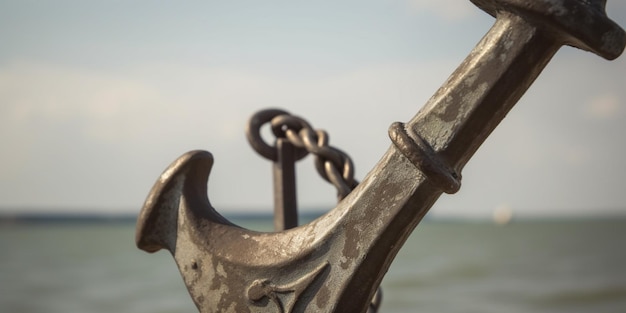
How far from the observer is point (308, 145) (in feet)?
5.36

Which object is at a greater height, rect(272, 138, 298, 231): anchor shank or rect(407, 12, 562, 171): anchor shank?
rect(407, 12, 562, 171): anchor shank

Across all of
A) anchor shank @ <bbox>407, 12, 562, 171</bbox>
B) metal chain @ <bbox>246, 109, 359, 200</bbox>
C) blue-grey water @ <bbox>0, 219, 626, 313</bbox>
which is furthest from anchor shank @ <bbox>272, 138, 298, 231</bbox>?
blue-grey water @ <bbox>0, 219, 626, 313</bbox>

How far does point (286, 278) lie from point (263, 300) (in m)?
0.06

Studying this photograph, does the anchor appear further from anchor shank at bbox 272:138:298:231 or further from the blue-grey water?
the blue-grey water

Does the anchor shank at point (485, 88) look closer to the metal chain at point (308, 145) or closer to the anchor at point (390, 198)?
the anchor at point (390, 198)

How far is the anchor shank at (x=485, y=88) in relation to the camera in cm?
110

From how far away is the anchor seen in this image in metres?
1.09

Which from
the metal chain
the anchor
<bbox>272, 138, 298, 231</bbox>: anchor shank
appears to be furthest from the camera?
<bbox>272, 138, 298, 231</bbox>: anchor shank

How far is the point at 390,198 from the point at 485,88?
0.77ft

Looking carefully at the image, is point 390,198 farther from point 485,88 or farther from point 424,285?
point 424,285

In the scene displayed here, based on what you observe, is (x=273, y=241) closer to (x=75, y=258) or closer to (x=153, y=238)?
(x=153, y=238)

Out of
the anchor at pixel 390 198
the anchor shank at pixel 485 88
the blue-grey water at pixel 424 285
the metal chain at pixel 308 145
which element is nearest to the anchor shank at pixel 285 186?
the metal chain at pixel 308 145

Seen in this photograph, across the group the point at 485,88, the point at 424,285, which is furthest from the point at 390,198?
the point at 424,285

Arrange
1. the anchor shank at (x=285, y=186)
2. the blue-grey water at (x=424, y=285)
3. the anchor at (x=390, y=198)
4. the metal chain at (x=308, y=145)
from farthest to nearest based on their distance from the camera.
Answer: the blue-grey water at (x=424, y=285)
the anchor shank at (x=285, y=186)
the metal chain at (x=308, y=145)
the anchor at (x=390, y=198)
